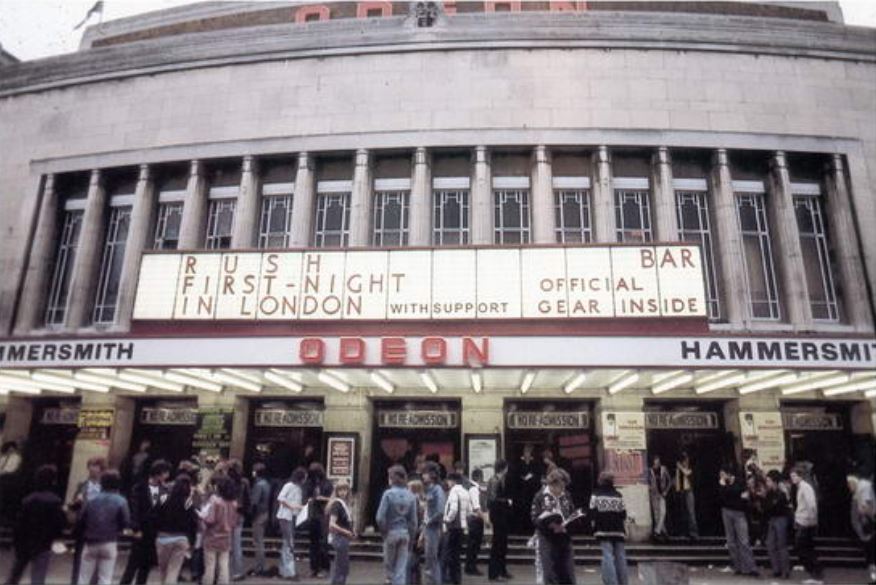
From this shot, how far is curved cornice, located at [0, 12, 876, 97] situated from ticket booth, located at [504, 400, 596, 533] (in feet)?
A: 34.6

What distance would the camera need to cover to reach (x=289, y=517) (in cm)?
1073

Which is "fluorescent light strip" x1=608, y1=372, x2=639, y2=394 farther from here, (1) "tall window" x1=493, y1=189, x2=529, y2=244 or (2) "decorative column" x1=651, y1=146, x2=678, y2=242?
(1) "tall window" x1=493, y1=189, x2=529, y2=244

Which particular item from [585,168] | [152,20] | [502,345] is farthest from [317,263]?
[152,20]

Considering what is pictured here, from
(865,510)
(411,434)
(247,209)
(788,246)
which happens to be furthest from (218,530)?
(788,246)

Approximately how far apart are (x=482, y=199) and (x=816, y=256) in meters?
9.65

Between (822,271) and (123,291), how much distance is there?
2000 cm

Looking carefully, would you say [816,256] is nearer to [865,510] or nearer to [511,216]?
[511,216]

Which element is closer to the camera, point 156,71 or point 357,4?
point 156,71

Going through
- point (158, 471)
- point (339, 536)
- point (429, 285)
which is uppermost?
point (429, 285)

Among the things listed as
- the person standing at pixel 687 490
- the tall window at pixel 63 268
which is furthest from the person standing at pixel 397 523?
the tall window at pixel 63 268

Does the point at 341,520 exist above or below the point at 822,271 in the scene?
below

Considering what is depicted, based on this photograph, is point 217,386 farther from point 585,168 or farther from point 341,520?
point 585,168

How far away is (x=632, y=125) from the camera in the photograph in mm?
16828

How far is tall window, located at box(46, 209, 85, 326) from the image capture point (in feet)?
59.1
